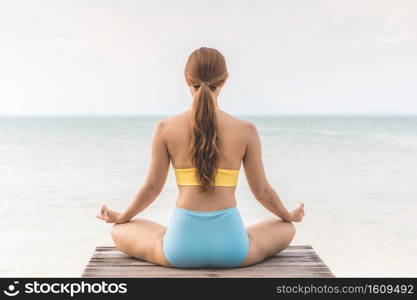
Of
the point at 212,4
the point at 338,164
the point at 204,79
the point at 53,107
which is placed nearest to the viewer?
the point at 204,79

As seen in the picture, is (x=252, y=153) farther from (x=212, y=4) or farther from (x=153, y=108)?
(x=153, y=108)

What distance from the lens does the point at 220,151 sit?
2.78m

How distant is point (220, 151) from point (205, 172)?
0.41 feet

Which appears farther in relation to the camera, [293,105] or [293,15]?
[293,105]

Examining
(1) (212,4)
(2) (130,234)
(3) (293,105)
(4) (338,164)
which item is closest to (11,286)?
(2) (130,234)

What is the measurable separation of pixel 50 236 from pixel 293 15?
2304 cm

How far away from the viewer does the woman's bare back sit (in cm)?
279

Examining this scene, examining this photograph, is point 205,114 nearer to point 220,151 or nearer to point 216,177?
point 220,151

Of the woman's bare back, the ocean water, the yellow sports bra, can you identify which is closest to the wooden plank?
the woman's bare back

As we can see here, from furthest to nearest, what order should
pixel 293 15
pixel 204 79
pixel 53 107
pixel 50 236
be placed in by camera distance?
pixel 53 107, pixel 293 15, pixel 50 236, pixel 204 79

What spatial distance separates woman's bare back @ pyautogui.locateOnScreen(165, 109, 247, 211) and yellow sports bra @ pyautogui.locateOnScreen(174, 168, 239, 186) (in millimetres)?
20

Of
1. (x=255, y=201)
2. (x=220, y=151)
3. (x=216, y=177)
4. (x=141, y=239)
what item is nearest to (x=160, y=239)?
(x=141, y=239)

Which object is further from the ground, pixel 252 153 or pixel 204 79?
pixel 204 79

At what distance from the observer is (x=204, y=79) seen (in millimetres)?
2770
